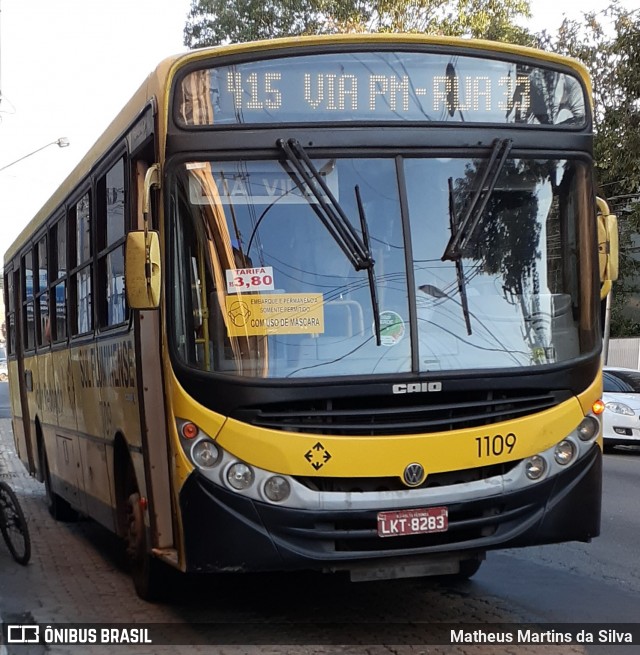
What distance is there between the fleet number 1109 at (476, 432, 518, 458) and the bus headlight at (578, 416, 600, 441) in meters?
0.49

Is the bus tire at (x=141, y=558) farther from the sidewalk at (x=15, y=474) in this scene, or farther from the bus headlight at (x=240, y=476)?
the sidewalk at (x=15, y=474)

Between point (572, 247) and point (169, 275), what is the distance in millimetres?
2331

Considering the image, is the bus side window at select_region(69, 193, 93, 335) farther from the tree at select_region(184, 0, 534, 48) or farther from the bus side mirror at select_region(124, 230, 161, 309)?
the tree at select_region(184, 0, 534, 48)

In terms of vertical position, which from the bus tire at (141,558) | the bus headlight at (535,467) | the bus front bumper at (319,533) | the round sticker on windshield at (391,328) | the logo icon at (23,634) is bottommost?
the logo icon at (23,634)

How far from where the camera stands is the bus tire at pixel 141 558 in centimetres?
742

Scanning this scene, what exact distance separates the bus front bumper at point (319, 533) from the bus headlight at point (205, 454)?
7 centimetres

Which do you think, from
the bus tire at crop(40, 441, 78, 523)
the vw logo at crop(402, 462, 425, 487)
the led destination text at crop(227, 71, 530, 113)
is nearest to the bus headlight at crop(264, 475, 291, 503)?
the vw logo at crop(402, 462, 425, 487)

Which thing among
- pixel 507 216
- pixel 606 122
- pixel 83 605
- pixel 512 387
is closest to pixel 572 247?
pixel 507 216

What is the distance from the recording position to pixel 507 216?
264 inches

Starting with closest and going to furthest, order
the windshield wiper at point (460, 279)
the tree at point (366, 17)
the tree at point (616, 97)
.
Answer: the windshield wiper at point (460, 279)
the tree at point (616, 97)
the tree at point (366, 17)

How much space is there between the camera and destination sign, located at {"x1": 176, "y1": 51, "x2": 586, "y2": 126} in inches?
258

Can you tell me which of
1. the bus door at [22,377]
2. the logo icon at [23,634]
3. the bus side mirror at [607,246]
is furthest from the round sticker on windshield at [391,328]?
the bus door at [22,377]

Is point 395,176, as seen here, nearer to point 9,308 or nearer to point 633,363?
point 9,308

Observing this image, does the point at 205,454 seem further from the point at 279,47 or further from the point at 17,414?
the point at 17,414
